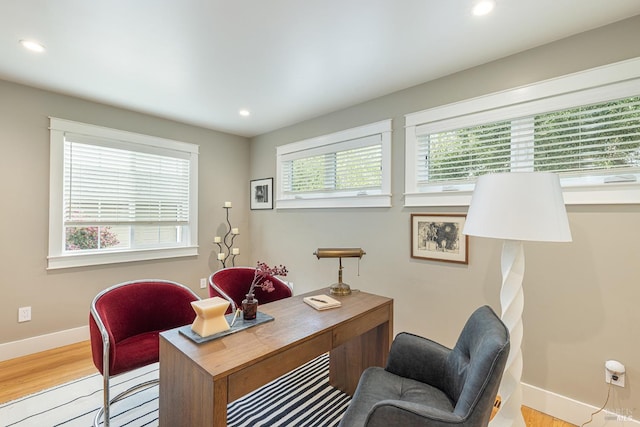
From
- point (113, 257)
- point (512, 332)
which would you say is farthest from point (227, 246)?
point (512, 332)

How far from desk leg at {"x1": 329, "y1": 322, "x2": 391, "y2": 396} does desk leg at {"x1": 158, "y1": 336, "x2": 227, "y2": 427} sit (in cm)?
110

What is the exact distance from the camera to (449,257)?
7.69 ft

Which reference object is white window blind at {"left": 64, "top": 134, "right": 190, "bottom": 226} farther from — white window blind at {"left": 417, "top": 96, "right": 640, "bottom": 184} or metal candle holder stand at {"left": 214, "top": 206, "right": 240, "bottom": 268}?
white window blind at {"left": 417, "top": 96, "right": 640, "bottom": 184}

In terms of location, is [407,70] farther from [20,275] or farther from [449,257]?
[20,275]

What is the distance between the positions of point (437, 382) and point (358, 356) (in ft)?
2.23

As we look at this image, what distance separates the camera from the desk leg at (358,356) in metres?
2.04

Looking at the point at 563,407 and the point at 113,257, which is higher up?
the point at 113,257

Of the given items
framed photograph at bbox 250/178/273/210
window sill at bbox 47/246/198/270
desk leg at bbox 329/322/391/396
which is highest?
framed photograph at bbox 250/178/273/210

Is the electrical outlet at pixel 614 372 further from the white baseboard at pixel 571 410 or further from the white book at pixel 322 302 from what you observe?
the white book at pixel 322 302

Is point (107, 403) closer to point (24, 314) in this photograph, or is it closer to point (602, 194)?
point (24, 314)

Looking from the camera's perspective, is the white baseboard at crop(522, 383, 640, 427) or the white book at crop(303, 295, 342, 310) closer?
the white baseboard at crop(522, 383, 640, 427)

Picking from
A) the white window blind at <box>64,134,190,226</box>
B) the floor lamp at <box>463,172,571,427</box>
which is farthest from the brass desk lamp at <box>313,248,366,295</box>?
the white window blind at <box>64,134,190,226</box>

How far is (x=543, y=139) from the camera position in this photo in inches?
78.4

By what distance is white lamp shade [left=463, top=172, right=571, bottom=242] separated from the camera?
134 cm
